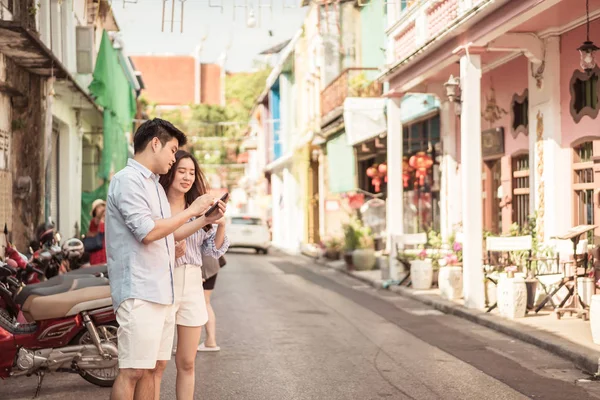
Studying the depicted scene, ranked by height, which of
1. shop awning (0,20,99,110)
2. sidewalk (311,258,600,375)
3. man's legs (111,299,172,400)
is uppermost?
→ shop awning (0,20,99,110)

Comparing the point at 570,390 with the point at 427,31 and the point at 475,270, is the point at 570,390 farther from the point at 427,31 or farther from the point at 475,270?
the point at 427,31

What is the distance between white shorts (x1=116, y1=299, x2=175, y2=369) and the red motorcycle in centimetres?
273

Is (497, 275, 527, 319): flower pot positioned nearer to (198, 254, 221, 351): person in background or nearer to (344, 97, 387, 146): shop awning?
(198, 254, 221, 351): person in background

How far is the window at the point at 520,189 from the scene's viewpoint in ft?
54.4

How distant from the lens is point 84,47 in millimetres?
22609

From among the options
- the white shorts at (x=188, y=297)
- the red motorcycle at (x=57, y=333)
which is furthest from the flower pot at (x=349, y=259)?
the white shorts at (x=188, y=297)

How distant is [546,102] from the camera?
15.0 meters

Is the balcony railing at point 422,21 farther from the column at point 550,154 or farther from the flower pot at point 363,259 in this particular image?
the flower pot at point 363,259

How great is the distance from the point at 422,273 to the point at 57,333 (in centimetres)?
1049

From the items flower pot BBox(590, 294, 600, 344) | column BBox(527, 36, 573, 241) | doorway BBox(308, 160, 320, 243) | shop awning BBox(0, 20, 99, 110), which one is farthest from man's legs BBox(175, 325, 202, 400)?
doorway BBox(308, 160, 320, 243)

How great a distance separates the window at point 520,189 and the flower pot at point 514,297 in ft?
12.5

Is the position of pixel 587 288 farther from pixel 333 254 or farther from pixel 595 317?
pixel 333 254

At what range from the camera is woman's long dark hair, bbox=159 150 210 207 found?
6.01m

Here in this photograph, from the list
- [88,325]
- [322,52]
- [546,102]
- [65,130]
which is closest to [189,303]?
[88,325]
